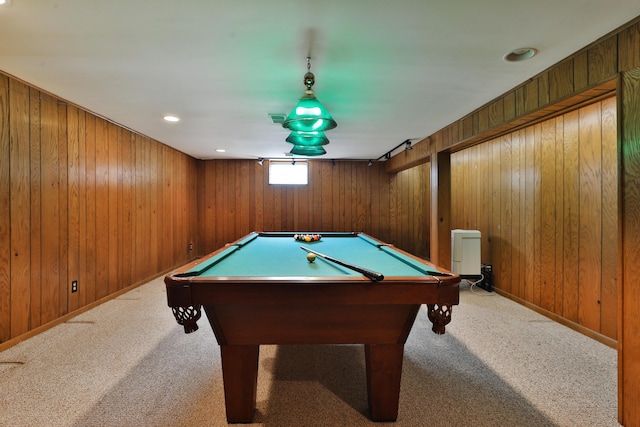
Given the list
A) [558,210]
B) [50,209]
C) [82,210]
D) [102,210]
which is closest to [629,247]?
[558,210]

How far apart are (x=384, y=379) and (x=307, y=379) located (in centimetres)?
62

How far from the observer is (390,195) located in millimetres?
6082

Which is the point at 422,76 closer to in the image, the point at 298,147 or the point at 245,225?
the point at 298,147

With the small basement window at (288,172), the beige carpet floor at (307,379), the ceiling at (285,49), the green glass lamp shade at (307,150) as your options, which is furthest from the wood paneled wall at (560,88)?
the small basement window at (288,172)

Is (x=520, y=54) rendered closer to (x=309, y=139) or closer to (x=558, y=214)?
(x=309, y=139)

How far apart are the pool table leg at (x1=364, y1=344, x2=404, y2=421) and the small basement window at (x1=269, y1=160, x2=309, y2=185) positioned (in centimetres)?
472

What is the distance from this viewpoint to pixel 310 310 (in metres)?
1.40

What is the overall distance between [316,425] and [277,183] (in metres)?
4.86

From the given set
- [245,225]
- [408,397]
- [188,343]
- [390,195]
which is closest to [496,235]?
[390,195]

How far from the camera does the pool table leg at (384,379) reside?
1.49m

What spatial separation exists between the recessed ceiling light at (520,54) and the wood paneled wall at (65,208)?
3696 mm

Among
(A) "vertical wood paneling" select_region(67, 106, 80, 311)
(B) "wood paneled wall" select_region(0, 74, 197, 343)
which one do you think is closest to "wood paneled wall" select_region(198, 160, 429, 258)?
(B) "wood paneled wall" select_region(0, 74, 197, 343)

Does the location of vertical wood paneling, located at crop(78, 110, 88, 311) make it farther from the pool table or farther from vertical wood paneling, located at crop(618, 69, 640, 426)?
vertical wood paneling, located at crop(618, 69, 640, 426)

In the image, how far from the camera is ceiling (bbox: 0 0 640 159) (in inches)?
55.1
